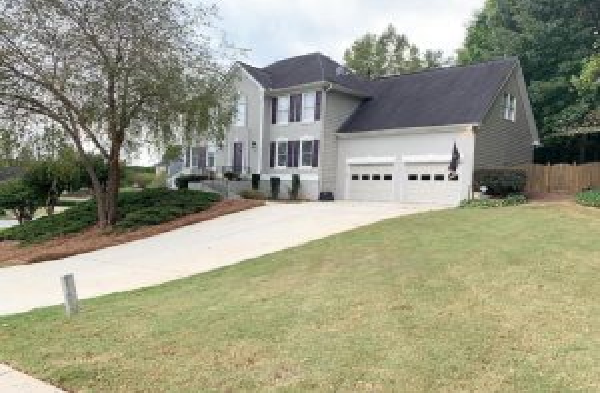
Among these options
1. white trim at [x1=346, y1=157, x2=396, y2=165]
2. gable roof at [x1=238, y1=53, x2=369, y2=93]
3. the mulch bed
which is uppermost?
gable roof at [x1=238, y1=53, x2=369, y2=93]

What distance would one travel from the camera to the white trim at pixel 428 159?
25.7 metres

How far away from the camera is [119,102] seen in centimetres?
2188

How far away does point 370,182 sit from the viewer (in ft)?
96.0

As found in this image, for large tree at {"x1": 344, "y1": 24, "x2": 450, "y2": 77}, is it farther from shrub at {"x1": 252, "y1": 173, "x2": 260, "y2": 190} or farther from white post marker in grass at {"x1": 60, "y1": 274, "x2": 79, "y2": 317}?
white post marker in grass at {"x1": 60, "y1": 274, "x2": 79, "y2": 317}

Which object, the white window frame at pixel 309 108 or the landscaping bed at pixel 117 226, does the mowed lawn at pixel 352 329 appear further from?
the white window frame at pixel 309 108

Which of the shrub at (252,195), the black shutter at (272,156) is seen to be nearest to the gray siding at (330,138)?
the shrub at (252,195)

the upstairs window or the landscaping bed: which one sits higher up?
the upstairs window

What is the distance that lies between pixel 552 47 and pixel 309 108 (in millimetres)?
14779

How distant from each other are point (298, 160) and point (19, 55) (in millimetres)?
15364

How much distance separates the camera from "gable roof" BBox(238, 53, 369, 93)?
3173 centimetres

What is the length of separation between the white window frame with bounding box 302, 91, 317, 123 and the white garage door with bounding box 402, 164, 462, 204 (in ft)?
21.7

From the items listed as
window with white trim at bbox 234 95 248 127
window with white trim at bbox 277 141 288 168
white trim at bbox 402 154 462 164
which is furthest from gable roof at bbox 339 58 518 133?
window with white trim at bbox 234 95 248 127

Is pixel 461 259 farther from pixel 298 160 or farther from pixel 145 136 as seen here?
pixel 298 160

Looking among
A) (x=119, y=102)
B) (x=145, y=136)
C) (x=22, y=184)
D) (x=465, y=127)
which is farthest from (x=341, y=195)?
(x=22, y=184)
